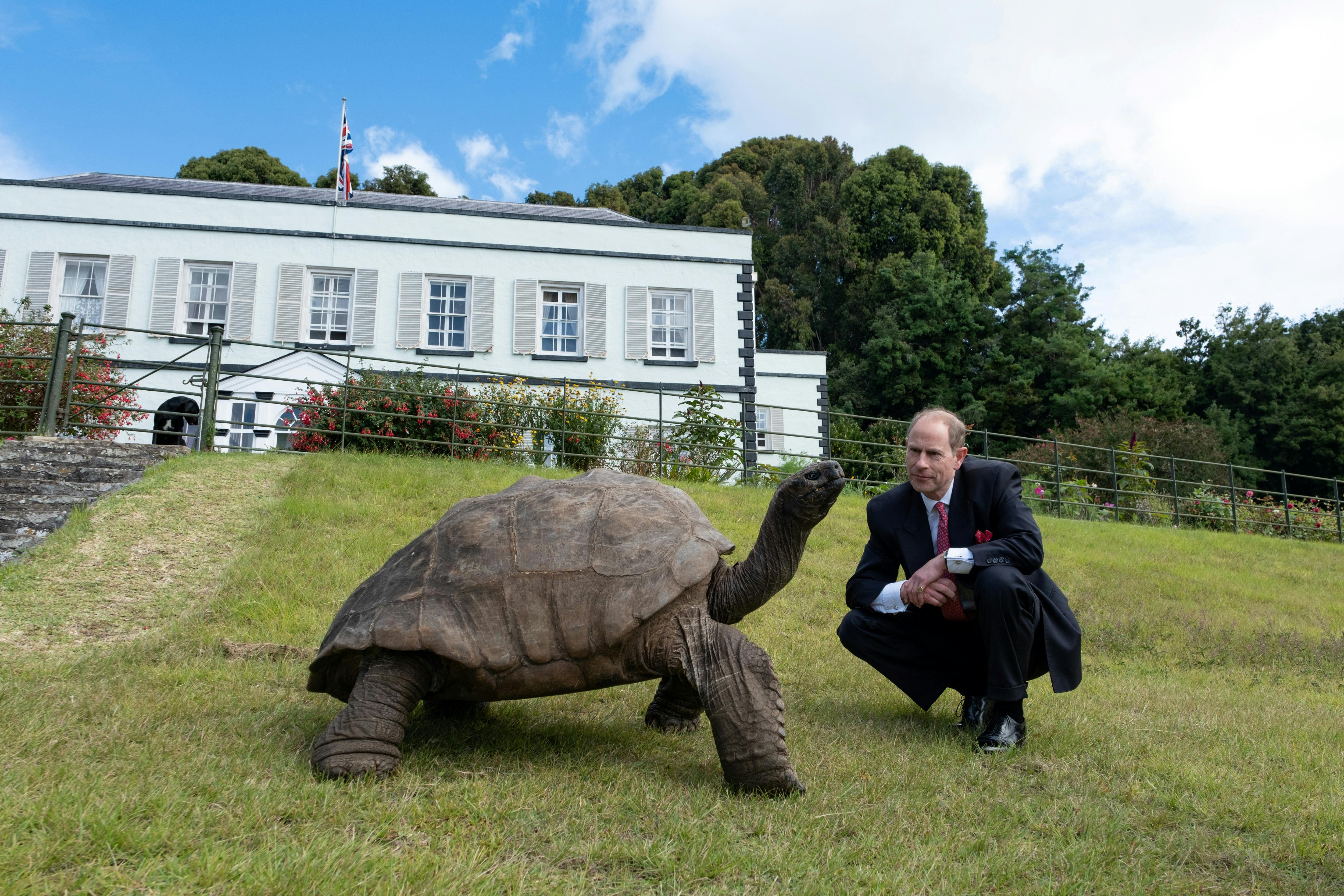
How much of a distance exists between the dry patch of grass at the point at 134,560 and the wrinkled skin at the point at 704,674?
144 inches

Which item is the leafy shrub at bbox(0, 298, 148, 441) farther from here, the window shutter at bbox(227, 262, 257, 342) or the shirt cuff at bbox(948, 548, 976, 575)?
the shirt cuff at bbox(948, 548, 976, 575)

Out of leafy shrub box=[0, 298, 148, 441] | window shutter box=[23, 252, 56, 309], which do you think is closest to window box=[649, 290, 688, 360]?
leafy shrub box=[0, 298, 148, 441]

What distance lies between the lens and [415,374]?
1382 cm

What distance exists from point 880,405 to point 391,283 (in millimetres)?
23187

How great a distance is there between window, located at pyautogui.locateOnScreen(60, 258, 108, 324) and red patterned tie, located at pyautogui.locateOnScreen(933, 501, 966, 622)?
2175cm

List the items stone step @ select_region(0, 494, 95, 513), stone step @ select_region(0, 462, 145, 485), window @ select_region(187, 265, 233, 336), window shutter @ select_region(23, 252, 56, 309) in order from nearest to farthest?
1. stone step @ select_region(0, 494, 95, 513)
2. stone step @ select_region(0, 462, 145, 485)
3. window shutter @ select_region(23, 252, 56, 309)
4. window @ select_region(187, 265, 233, 336)

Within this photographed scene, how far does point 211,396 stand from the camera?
11398mm

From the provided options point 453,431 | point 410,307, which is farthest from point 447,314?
point 453,431

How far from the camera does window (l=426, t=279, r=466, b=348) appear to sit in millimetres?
21766

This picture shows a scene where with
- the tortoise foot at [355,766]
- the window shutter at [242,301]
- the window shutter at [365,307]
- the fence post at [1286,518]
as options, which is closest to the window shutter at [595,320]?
the window shutter at [365,307]

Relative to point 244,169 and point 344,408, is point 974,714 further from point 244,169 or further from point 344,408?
point 244,169

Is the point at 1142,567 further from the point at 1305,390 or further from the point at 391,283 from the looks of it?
the point at 1305,390

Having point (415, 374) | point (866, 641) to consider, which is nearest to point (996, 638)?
point (866, 641)

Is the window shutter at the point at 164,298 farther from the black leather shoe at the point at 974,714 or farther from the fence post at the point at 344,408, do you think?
the black leather shoe at the point at 974,714
